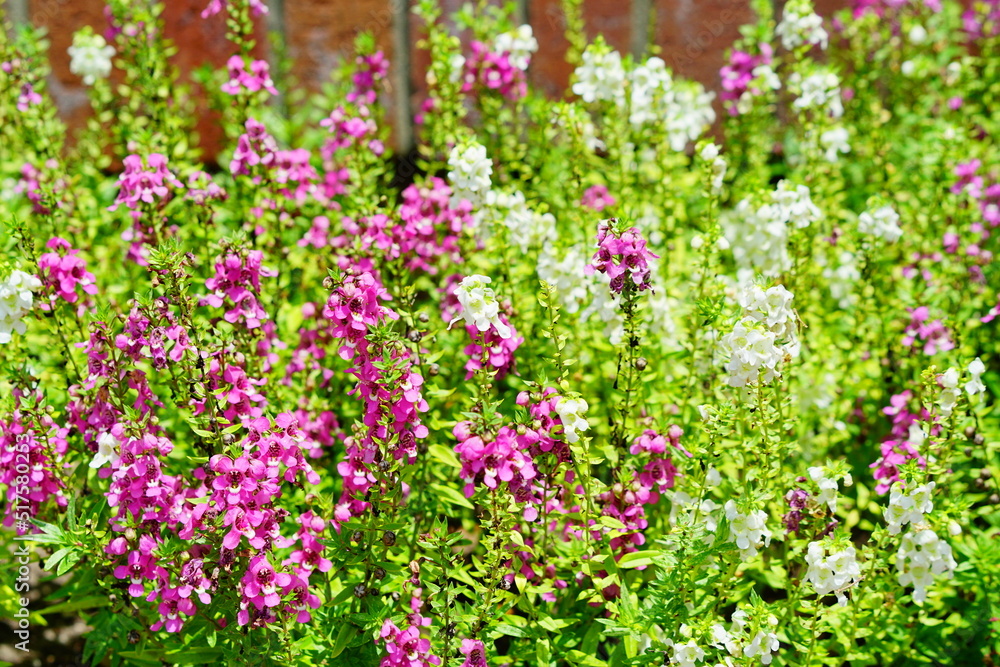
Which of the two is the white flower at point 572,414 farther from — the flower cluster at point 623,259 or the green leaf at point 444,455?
the green leaf at point 444,455

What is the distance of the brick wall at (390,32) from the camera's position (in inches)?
201

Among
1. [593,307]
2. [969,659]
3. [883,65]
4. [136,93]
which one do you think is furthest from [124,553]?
[883,65]

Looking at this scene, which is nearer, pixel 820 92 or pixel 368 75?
pixel 820 92

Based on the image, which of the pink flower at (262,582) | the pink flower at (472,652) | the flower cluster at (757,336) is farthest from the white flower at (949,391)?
the pink flower at (262,582)

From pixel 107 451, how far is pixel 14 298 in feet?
1.89

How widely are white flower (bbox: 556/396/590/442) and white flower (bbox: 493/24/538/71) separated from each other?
1.99 m

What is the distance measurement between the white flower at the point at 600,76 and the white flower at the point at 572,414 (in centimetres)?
174

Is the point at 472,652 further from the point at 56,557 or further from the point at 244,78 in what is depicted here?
the point at 244,78

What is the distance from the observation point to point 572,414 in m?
2.56

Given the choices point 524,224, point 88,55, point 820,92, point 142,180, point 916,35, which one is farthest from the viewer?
point 916,35

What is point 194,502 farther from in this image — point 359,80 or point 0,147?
point 0,147

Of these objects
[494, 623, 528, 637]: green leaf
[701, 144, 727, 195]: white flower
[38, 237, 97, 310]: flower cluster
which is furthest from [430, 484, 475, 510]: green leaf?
[701, 144, 727, 195]: white flower

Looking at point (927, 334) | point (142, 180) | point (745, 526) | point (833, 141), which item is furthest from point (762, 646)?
point (142, 180)

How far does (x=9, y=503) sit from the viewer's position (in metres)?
3.08
